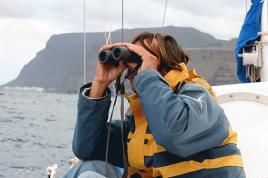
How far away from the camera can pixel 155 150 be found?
10.0ft

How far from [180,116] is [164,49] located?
47cm

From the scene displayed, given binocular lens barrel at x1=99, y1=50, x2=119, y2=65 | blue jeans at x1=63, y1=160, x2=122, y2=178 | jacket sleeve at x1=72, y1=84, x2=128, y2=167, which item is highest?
binocular lens barrel at x1=99, y1=50, x2=119, y2=65

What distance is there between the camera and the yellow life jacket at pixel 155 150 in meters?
2.97

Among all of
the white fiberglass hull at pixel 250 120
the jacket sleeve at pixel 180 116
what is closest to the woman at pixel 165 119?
the jacket sleeve at pixel 180 116

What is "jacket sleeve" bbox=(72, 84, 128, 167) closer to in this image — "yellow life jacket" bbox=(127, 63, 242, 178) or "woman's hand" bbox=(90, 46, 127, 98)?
"woman's hand" bbox=(90, 46, 127, 98)

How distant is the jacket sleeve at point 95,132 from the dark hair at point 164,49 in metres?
0.42

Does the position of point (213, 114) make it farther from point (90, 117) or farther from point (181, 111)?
point (90, 117)

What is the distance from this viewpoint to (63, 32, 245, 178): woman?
285cm

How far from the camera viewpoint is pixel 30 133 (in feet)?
91.4

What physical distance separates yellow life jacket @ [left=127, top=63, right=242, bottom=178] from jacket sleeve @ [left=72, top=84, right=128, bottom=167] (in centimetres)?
24

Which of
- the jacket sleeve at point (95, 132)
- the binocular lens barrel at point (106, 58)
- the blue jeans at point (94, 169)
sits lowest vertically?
the blue jeans at point (94, 169)

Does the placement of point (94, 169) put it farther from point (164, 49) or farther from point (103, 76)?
point (164, 49)

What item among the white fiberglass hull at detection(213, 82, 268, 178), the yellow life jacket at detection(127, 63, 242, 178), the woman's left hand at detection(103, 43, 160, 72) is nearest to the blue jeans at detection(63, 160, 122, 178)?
the yellow life jacket at detection(127, 63, 242, 178)

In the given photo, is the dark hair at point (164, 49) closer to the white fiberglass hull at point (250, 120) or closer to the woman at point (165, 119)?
the woman at point (165, 119)
